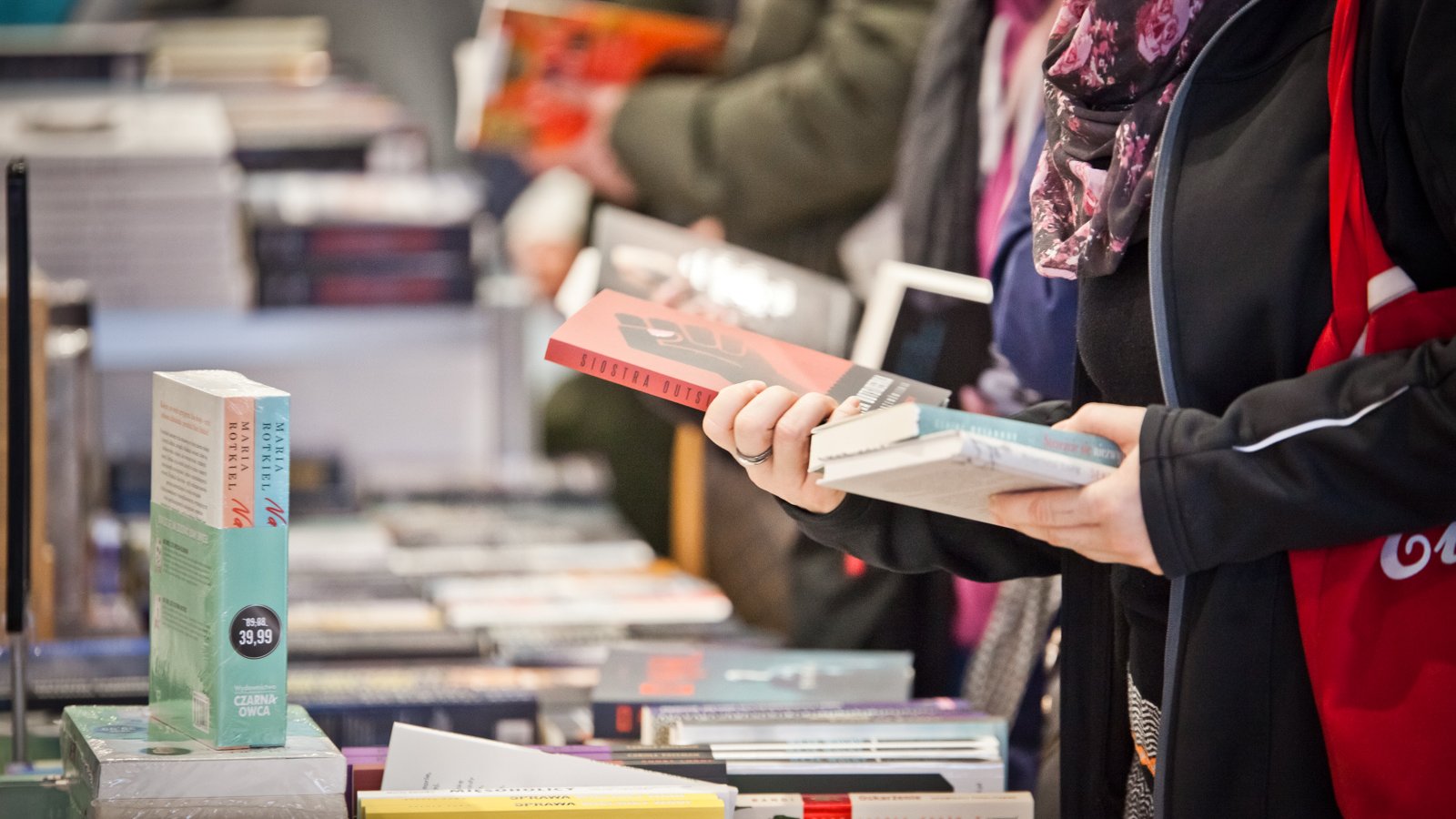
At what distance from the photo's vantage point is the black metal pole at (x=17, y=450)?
1.35 meters

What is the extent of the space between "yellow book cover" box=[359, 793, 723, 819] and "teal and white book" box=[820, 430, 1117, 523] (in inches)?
10.0

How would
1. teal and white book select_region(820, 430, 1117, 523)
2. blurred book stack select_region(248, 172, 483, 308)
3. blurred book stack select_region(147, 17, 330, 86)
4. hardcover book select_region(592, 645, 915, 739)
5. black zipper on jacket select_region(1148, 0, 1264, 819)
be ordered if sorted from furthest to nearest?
blurred book stack select_region(147, 17, 330, 86) < blurred book stack select_region(248, 172, 483, 308) < hardcover book select_region(592, 645, 915, 739) < black zipper on jacket select_region(1148, 0, 1264, 819) < teal and white book select_region(820, 430, 1117, 523)

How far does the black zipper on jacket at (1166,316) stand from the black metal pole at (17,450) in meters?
0.87

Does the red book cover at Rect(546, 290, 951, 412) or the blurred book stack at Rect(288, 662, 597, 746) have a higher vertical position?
the red book cover at Rect(546, 290, 951, 412)

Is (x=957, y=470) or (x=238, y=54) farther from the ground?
(x=238, y=54)

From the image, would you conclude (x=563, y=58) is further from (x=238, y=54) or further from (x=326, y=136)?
(x=238, y=54)

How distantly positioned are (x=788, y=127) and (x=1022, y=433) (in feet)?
5.09

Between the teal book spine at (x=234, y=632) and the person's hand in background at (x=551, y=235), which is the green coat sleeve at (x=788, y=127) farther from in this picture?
the teal book spine at (x=234, y=632)

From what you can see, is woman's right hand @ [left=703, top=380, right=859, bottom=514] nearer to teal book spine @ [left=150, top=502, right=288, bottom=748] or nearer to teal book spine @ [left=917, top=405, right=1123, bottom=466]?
teal book spine @ [left=917, top=405, right=1123, bottom=466]

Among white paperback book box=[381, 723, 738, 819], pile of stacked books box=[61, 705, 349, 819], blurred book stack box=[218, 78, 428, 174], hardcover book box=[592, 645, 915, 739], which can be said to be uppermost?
blurred book stack box=[218, 78, 428, 174]

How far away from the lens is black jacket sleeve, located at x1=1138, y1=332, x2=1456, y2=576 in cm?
94

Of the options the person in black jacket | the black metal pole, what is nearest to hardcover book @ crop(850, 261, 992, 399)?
the person in black jacket

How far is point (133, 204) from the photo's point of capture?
101 inches

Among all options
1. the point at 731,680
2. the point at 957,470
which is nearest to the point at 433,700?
the point at 731,680
